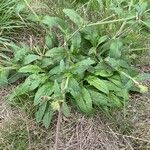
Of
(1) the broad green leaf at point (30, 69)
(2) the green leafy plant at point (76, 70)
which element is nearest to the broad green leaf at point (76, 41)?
(2) the green leafy plant at point (76, 70)

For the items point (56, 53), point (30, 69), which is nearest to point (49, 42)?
point (56, 53)

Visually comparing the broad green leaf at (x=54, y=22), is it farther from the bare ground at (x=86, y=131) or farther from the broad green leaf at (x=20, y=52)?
the bare ground at (x=86, y=131)

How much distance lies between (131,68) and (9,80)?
731 mm

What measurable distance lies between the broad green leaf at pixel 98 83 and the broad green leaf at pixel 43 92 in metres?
0.23

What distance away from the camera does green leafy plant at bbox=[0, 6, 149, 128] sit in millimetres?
2385

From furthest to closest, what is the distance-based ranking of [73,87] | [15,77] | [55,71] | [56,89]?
[15,77]
[55,71]
[73,87]
[56,89]

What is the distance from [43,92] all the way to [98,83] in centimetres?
31

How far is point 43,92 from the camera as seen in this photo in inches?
93.9

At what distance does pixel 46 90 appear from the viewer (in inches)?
94.3

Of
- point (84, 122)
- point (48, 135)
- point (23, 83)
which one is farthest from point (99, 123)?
point (23, 83)

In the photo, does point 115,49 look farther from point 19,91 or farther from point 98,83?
point 19,91

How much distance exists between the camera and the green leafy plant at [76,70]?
2.38 metres

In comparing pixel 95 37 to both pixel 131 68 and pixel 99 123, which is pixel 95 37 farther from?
pixel 99 123

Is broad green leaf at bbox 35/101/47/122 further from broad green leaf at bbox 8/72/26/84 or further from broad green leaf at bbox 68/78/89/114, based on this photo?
broad green leaf at bbox 8/72/26/84
